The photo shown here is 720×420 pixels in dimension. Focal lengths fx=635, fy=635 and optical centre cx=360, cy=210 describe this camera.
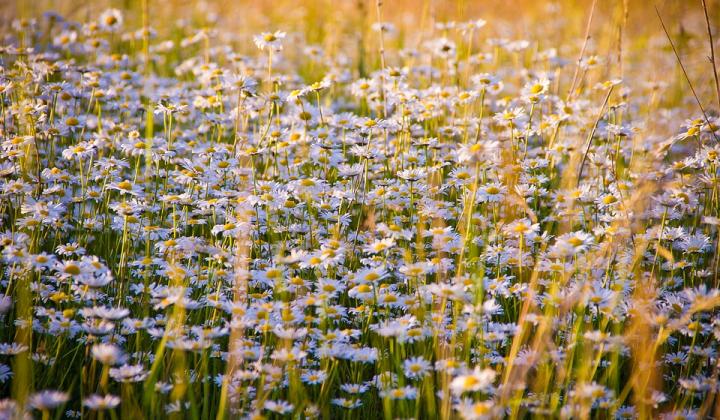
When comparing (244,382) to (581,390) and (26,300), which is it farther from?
(581,390)

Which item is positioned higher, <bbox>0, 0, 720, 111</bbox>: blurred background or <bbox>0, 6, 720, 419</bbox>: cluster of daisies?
<bbox>0, 0, 720, 111</bbox>: blurred background

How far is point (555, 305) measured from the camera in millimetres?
2209

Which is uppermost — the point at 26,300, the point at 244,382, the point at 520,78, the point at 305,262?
the point at 520,78

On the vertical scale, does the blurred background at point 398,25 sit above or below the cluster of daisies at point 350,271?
above

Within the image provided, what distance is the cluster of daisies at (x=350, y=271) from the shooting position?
210 centimetres

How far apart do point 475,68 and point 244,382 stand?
11.4 feet

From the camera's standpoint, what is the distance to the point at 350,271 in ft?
8.85

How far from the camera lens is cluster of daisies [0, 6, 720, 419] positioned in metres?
2.10

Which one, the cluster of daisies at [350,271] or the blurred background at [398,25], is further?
the blurred background at [398,25]

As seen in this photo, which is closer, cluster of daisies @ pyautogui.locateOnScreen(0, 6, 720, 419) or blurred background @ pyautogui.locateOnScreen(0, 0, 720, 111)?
cluster of daisies @ pyautogui.locateOnScreen(0, 6, 720, 419)

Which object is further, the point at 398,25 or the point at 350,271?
the point at 398,25

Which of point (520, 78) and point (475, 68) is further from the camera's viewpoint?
point (520, 78)

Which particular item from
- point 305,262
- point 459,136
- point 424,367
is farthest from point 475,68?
point 424,367

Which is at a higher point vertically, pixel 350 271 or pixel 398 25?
pixel 398 25
